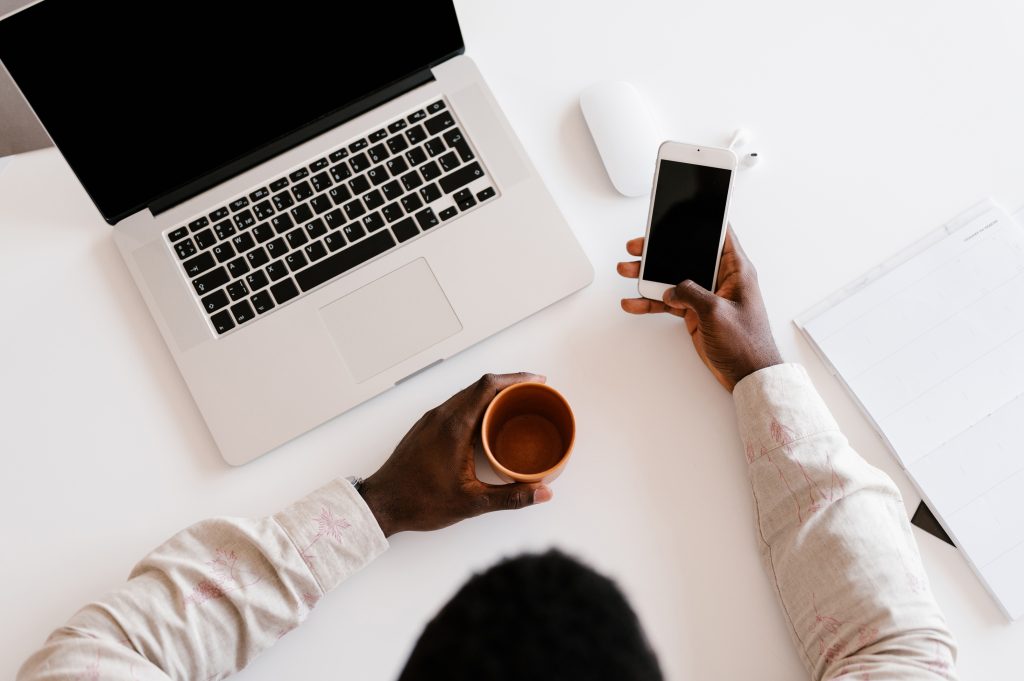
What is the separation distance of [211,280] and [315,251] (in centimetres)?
13

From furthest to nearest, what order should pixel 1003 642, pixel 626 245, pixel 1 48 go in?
1. pixel 626 245
2. pixel 1003 642
3. pixel 1 48

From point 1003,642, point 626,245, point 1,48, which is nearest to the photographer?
point 1,48

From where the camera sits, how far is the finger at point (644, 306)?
2.71 feet

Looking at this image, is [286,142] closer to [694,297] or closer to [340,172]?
[340,172]

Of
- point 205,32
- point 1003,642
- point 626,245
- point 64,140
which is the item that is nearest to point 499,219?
point 626,245

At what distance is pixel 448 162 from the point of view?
859 millimetres

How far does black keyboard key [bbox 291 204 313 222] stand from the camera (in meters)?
0.84

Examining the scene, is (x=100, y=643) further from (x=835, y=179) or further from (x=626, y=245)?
(x=835, y=179)

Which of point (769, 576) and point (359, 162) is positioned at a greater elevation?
point (359, 162)

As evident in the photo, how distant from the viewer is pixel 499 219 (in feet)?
2.79

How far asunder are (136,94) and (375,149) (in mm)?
262

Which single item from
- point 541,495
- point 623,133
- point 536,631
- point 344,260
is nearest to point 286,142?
point 344,260

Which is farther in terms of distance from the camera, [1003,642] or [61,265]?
[61,265]

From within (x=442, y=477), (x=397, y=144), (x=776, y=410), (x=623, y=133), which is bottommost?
(x=776, y=410)
